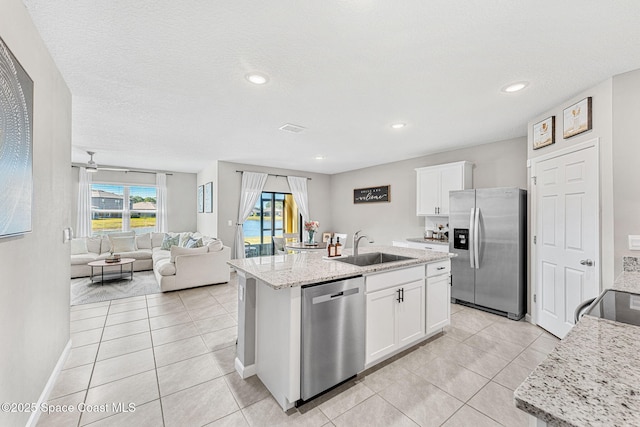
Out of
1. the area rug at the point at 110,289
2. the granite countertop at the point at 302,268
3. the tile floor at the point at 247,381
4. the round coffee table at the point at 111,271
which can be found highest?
the granite countertop at the point at 302,268

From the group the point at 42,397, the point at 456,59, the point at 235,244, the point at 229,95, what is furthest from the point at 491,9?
the point at 235,244

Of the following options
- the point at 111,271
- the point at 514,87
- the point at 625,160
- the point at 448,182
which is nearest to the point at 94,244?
the point at 111,271

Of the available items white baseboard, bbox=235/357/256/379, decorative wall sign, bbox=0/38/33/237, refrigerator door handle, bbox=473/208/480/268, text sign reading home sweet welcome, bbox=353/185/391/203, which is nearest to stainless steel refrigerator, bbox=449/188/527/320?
refrigerator door handle, bbox=473/208/480/268

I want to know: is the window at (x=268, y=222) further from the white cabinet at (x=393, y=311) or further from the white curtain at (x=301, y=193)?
the white cabinet at (x=393, y=311)

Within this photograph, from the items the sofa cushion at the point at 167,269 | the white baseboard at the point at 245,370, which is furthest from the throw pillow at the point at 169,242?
the white baseboard at the point at 245,370

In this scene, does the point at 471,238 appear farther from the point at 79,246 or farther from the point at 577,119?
the point at 79,246

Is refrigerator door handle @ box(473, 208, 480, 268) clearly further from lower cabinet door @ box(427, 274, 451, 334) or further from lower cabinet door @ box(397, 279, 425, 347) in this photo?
lower cabinet door @ box(397, 279, 425, 347)

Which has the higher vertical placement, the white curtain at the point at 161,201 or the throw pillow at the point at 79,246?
the white curtain at the point at 161,201

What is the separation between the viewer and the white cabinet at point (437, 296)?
269 centimetres

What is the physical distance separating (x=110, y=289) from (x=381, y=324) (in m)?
4.79

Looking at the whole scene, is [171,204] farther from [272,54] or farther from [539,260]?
[539,260]

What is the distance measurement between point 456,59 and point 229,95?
2015 millimetres

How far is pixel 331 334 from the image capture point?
6.35 feet

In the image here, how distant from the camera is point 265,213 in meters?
6.68
